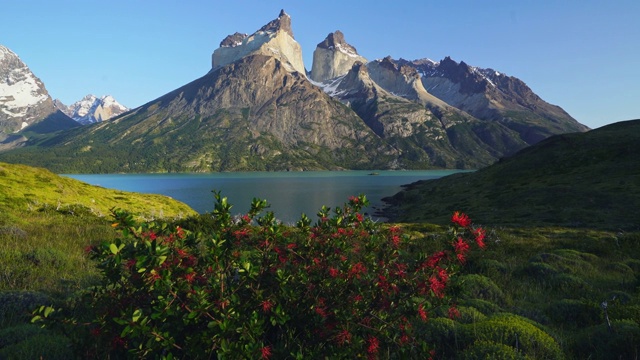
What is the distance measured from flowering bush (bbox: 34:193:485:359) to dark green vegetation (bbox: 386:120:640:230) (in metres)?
44.7

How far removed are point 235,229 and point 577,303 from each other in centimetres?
1030

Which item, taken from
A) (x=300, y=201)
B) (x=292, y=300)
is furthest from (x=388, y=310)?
(x=300, y=201)

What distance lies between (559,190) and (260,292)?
2916 inches

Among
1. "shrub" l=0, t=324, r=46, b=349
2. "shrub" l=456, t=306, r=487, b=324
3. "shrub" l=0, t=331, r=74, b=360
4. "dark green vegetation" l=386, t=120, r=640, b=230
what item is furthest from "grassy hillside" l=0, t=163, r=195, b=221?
"dark green vegetation" l=386, t=120, r=640, b=230

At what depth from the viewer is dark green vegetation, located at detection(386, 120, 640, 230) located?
48062 mm

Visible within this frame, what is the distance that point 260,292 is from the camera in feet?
17.0

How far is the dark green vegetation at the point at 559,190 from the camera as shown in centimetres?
4806

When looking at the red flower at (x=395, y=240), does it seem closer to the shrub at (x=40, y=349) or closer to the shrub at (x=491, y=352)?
the shrub at (x=491, y=352)

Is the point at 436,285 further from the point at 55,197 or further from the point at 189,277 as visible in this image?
the point at 55,197

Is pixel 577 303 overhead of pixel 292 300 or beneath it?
beneath

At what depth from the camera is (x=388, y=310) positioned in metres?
5.87

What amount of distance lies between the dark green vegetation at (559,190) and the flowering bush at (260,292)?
1760 inches

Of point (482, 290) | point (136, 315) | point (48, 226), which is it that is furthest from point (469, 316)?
point (48, 226)

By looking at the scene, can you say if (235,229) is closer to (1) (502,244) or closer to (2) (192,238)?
(2) (192,238)
